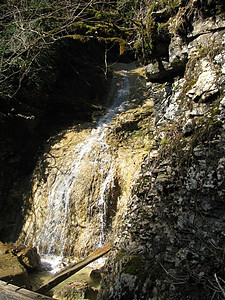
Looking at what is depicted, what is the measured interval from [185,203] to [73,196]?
352 centimetres

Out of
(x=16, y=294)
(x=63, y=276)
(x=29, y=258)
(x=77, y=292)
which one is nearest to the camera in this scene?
(x=16, y=294)

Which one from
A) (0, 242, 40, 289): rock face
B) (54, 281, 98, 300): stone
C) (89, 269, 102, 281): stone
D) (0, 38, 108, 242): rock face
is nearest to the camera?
(54, 281, 98, 300): stone

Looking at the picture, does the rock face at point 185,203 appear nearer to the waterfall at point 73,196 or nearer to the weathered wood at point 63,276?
the weathered wood at point 63,276

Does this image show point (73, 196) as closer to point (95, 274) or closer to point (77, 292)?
point (95, 274)

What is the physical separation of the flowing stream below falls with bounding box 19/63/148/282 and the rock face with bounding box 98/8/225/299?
194cm

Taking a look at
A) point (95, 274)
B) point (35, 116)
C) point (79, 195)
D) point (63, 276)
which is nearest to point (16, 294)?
point (63, 276)

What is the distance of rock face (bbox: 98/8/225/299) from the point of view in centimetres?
164

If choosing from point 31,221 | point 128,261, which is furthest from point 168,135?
point 31,221

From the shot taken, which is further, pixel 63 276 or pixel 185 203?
pixel 63 276

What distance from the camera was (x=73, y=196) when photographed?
508 cm

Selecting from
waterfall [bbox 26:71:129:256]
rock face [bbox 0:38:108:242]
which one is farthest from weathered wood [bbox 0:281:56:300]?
rock face [bbox 0:38:108:242]

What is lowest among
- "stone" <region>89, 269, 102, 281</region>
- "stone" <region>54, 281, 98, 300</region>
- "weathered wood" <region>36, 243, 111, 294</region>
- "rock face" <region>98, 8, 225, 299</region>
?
"stone" <region>89, 269, 102, 281</region>

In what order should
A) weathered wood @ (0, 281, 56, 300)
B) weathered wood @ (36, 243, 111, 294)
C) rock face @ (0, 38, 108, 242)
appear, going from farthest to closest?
rock face @ (0, 38, 108, 242) → weathered wood @ (36, 243, 111, 294) → weathered wood @ (0, 281, 56, 300)

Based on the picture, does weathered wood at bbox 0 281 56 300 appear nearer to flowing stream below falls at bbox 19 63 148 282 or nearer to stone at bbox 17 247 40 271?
flowing stream below falls at bbox 19 63 148 282
